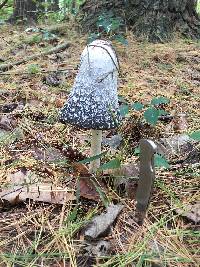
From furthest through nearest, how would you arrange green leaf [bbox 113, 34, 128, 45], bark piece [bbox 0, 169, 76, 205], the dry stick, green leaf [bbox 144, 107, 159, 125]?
green leaf [bbox 113, 34, 128, 45], the dry stick, green leaf [bbox 144, 107, 159, 125], bark piece [bbox 0, 169, 76, 205]

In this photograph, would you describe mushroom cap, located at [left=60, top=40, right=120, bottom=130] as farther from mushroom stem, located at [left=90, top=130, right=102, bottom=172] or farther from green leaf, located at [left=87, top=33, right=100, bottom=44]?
green leaf, located at [left=87, top=33, right=100, bottom=44]

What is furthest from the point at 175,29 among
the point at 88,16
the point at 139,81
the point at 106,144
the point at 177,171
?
the point at 177,171

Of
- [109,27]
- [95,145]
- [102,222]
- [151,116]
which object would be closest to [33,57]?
[109,27]

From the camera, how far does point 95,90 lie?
2264 mm

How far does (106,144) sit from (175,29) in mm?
2714

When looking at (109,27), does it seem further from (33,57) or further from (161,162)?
(161,162)

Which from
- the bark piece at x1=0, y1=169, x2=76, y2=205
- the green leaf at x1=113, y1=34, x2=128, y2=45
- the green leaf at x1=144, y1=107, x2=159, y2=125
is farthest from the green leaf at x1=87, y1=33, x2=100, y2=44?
the bark piece at x1=0, y1=169, x2=76, y2=205

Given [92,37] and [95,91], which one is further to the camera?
[92,37]

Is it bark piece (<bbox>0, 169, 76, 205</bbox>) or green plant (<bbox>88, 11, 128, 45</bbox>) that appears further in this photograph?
green plant (<bbox>88, 11, 128, 45</bbox>)

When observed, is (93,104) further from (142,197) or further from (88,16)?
(88,16)

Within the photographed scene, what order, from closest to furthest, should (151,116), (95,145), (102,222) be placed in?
(102,222)
(95,145)
(151,116)

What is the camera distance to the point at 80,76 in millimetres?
2283

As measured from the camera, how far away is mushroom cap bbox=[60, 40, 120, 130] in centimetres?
223

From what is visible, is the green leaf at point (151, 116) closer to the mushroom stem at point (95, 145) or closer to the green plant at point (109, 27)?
the mushroom stem at point (95, 145)
